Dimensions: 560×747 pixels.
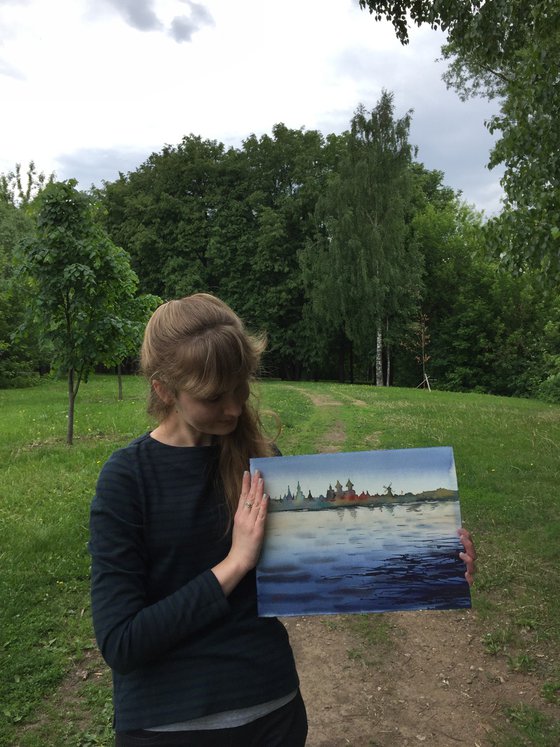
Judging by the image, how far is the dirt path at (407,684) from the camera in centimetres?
341

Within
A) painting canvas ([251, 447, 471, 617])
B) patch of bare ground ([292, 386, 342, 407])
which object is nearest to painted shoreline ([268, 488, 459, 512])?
painting canvas ([251, 447, 471, 617])

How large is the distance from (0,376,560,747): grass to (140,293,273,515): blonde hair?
0.25 metres

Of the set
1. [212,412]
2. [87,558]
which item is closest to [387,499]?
[212,412]

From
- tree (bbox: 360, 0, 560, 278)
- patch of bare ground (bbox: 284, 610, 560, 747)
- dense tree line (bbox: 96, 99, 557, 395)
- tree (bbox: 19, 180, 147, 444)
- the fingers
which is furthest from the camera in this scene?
dense tree line (bbox: 96, 99, 557, 395)

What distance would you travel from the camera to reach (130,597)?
129 cm

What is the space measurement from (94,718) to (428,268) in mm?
42716

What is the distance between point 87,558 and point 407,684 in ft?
10.9

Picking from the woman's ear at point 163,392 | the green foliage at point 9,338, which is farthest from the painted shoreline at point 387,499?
the green foliage at point 9,338

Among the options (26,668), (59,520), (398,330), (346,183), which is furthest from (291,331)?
(26,668)

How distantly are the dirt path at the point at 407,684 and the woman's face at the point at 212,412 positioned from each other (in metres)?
2.68

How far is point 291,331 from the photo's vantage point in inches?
1571

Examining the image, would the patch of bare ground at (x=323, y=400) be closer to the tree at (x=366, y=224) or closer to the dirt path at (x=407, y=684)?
→ the tree at (x=366, y=224)

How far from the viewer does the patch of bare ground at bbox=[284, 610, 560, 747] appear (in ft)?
11.2

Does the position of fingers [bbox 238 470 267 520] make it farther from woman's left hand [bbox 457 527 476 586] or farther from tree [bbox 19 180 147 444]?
tree [bbox 19 180 147 444]
